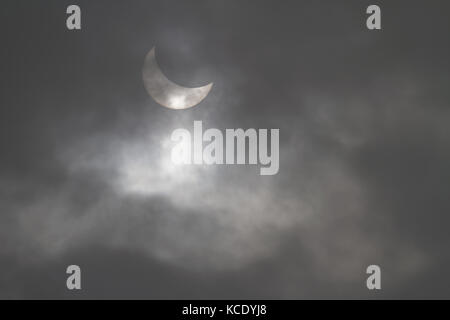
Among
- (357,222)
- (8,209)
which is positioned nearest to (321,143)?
(357,222)

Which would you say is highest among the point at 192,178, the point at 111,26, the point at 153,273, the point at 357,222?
the point at 111,26

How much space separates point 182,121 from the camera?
648 centimetres

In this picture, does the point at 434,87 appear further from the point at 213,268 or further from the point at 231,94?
the point at 213,268

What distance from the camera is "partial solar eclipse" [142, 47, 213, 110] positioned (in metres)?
6.48

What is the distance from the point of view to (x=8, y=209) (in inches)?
253

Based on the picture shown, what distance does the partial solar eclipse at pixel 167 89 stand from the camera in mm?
6484

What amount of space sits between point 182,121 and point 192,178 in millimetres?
807

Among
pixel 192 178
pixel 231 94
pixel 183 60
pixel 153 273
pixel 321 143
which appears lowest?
pixel 153 273

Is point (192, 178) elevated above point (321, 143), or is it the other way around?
point (321, 143)

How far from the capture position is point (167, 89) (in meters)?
6.50

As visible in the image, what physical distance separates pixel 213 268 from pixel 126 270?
1.20 metres
